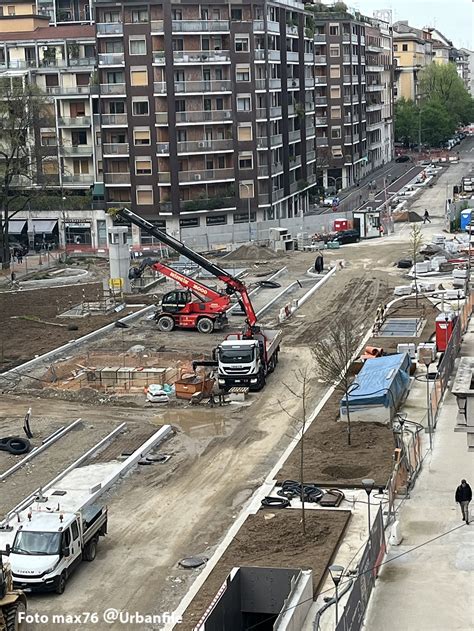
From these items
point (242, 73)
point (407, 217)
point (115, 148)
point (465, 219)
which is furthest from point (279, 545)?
point (407, 217)

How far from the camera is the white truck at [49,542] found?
72.2 feet

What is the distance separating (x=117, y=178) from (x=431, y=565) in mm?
60959

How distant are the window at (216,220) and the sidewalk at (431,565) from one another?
53300 mm

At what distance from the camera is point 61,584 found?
22.4m

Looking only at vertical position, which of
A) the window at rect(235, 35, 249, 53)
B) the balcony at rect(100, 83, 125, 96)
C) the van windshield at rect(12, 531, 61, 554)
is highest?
the window at rect(235, 35, 249, 53)

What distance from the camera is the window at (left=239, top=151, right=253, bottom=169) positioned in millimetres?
81938

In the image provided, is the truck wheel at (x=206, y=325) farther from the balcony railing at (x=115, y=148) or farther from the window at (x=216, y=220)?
the window at (x=216, y=220)

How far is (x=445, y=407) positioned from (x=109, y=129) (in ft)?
163

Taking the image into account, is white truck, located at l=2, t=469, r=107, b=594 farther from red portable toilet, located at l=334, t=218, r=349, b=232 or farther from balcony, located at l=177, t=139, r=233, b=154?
red portable toilet, located at l=334, t=218, r=349, b=232

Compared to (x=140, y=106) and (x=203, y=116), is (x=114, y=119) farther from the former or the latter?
(x=203, y=116)

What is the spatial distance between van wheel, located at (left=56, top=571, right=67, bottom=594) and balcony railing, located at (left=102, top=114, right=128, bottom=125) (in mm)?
59204

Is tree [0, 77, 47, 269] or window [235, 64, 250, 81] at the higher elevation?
window [235, 64, 250, 81]

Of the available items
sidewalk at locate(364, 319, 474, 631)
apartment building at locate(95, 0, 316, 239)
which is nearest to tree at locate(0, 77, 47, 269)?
apartment building at locate(95, 0, 316, 239)

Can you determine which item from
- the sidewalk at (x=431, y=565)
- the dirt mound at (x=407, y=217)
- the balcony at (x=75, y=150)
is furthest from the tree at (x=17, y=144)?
the sidewalk at (x=431, y=565)
